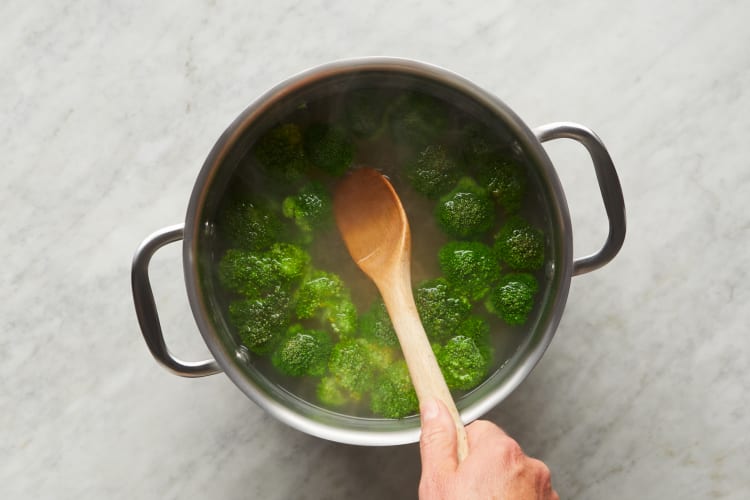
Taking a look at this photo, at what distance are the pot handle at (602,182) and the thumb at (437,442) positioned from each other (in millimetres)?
477

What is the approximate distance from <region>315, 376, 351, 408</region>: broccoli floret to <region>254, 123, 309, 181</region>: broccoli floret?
53 cm

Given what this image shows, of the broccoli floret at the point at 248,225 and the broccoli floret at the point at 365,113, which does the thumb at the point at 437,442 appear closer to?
the broccoli floret at the point at 248,225

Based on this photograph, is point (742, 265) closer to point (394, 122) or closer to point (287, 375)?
point (394, 122)

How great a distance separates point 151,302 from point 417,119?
0.78 metres

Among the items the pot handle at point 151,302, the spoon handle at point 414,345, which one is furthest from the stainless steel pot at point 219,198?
the spoon handle at point 414,345

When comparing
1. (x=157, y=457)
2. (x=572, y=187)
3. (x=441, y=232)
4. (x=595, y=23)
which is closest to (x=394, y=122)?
(x=441, y=232)

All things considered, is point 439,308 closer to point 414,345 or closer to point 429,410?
point 414,345

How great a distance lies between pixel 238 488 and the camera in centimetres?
175

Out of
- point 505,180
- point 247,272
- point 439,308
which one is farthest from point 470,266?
point 247,272

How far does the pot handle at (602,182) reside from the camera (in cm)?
142

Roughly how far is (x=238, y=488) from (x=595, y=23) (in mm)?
1619

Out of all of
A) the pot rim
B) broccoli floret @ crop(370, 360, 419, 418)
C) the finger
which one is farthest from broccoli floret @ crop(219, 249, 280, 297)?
the finger

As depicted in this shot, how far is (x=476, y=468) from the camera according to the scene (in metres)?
1.29

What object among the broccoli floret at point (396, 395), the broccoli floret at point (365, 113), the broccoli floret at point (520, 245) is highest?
the broccoli floret at point (365, 113)
